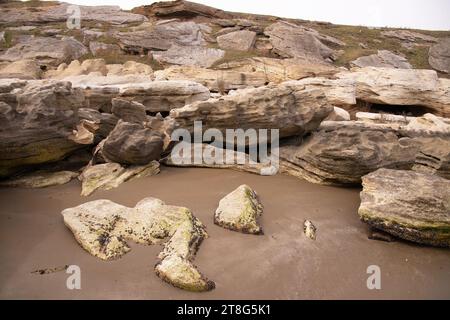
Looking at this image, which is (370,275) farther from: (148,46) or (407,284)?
(148,46)

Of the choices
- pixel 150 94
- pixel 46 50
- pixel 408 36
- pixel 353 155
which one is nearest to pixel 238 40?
pixel 46 50

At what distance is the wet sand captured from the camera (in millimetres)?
3775

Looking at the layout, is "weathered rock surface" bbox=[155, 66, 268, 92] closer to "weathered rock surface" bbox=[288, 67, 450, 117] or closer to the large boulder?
"weathered rock surface" bbox=[288, 67, 450, 117]

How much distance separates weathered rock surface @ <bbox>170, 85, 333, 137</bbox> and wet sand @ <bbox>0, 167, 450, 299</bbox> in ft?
7.12

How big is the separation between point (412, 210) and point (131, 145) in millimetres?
4910

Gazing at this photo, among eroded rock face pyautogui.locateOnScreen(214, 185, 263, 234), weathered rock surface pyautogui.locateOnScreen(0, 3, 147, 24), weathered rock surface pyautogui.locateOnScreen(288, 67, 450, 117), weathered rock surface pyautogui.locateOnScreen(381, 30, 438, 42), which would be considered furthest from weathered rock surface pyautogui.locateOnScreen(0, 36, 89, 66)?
weathered rock surface pyautogui.locateOnScreen(381, 30, 438, 42)

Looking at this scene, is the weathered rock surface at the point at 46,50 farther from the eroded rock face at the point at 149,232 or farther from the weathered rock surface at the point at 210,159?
the eroded rock face at the point at 149,232

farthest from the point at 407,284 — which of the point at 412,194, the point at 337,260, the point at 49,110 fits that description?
the point at 49,110

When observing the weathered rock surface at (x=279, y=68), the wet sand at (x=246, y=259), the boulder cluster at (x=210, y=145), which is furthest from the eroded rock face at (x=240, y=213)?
the weathered rock surface at (x=279, y=68)

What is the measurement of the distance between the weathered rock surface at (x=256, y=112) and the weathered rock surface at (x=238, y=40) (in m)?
12.7

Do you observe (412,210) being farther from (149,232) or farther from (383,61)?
(383,61)
